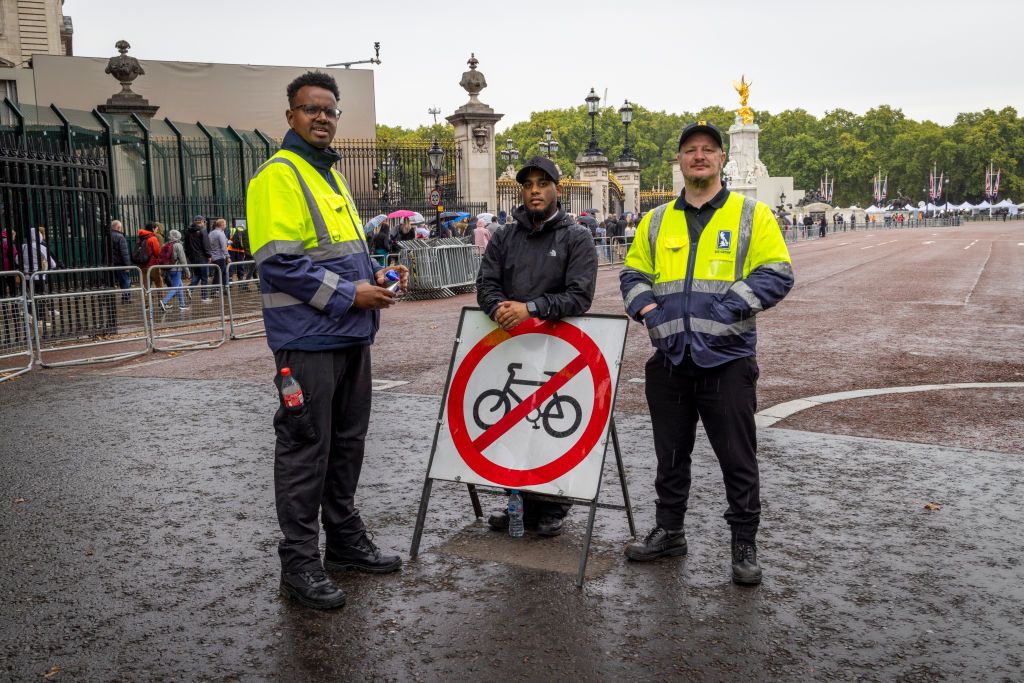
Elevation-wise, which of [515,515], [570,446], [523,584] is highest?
[570,446]

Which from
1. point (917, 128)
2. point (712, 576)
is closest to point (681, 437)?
point (712, 576)

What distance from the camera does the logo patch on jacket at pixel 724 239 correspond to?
13.7ft

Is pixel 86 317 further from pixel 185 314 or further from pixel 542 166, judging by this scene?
pixel 542 166

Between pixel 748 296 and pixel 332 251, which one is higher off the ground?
pixel 332 251

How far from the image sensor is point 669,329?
4.26 meters

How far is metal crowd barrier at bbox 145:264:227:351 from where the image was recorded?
12.6 meters

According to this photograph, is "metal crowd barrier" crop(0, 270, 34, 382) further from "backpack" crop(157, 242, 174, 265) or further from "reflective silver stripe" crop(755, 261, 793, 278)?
"reflective silver stripe" crop(755, 261, 793, 278)

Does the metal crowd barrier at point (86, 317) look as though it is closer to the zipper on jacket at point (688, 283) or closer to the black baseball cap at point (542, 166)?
the black baseball cap at point (542, 166)

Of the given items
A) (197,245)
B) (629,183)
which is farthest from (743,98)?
(197,245)

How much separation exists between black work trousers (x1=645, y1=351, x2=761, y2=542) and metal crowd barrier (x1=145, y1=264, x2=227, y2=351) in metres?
9.34

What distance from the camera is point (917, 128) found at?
5153 inches

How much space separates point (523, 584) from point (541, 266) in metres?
1.49

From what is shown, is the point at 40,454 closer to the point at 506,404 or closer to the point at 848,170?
the point at 506,404

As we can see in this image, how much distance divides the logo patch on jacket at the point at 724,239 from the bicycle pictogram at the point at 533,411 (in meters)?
0.98
